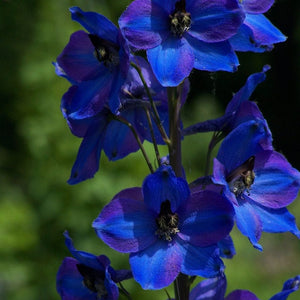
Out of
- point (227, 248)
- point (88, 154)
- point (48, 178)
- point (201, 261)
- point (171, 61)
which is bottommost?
point (48, 178)

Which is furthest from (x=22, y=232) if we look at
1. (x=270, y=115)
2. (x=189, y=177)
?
(x=270, y=115)

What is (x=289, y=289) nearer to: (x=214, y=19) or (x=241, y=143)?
(x=241, y=143)

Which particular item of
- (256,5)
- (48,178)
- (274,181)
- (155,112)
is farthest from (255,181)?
(48,178)

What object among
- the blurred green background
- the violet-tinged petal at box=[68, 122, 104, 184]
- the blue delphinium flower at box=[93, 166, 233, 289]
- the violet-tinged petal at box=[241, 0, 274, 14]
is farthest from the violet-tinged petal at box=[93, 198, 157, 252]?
the blurred green background

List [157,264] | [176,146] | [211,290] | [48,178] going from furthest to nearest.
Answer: [48,178], [211,290], [176,146], [157,264]

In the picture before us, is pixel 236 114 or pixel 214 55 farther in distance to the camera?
pixel 236 114

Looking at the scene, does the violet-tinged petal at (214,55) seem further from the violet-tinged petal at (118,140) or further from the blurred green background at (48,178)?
the blurred green background at (48,178)

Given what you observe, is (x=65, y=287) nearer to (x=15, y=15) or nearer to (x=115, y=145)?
(x=115, y=145)
